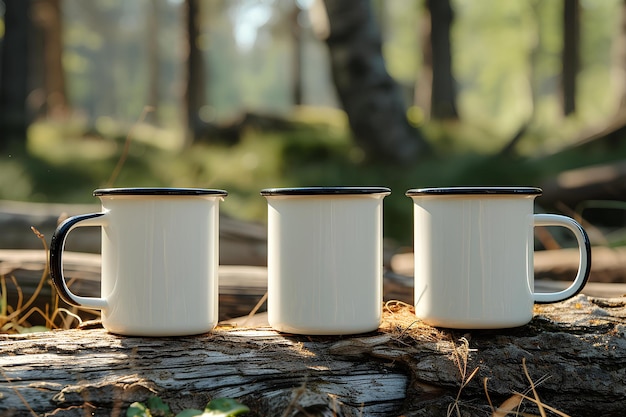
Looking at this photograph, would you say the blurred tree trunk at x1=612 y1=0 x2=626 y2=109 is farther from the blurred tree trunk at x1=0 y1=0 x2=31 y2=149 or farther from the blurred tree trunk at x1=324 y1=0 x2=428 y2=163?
the blurred tree trunk at x1=0 y1=0 x2=31 y2=149

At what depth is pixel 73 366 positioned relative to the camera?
1332mm

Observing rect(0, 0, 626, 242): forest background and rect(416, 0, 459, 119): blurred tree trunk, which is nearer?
rect(0, 0, 626, 242): forest background

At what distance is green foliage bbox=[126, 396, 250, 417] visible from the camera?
1213 millimetres

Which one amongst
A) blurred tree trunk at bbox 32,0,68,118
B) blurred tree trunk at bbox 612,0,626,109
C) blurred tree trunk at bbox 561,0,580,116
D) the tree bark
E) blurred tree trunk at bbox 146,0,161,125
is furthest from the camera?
blurred tree trunk at bbox 146,0,161,125

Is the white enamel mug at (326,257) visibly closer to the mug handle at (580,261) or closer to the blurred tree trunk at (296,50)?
the mug handle at (580,261)

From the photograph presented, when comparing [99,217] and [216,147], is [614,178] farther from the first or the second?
[99,217]

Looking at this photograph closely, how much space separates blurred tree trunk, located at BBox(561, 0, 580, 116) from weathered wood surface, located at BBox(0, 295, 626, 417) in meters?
A: 10.6

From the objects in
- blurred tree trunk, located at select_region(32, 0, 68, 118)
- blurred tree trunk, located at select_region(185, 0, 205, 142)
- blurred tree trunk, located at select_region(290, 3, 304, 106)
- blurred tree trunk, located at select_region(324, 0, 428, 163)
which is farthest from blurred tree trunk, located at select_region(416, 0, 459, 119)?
blurred tree trunk, located at select_region(32, 0, 68, 118)

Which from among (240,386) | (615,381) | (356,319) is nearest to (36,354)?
(240,386)

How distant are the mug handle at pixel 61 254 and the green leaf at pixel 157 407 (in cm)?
32

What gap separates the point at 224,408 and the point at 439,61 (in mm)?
8697

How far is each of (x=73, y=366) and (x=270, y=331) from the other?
1.48 feet

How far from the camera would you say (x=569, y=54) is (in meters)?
11.4

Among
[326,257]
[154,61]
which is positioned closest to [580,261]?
[326,257]
